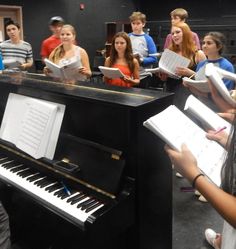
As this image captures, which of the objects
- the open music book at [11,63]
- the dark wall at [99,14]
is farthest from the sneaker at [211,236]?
the dark wall at [99,14]

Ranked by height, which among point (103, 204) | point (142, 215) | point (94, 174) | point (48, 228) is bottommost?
point (48, 228)

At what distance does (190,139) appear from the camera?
1.34 m

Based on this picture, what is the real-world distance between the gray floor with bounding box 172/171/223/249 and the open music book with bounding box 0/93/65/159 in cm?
126

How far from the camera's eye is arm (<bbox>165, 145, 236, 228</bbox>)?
3.34ft

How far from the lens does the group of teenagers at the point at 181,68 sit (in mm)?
1073

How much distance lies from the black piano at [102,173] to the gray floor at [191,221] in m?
0.47

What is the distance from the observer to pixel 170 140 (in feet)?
4.05

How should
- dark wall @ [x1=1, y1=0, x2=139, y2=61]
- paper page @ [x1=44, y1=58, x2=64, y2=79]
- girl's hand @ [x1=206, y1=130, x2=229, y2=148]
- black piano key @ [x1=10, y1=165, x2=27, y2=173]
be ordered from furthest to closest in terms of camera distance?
dark wall @ [x1=1, y1=0, x2=139, y2=61] → paper page @ [x1=44, y1=58, x2=64, y2=79] → black piano key @ [x1=10, y1=165, x2=27, y2=173] → girl's hand @ [x1=206, y1=130, x2=229, y2=148]

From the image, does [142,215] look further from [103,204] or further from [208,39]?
[208,39]

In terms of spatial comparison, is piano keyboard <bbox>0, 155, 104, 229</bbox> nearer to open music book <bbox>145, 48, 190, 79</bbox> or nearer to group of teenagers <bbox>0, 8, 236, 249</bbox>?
group of teenagers <bbox>0, 8, 236, 249</bbox>

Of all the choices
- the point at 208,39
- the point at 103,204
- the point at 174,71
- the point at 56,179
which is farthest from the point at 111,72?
the point at 103,204

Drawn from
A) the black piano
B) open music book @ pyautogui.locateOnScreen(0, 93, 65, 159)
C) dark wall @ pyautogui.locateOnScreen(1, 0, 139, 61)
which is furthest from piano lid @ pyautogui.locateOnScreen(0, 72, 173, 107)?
dark wall @ pyautogui.locateOnScreen(1, 0, 139, 61)

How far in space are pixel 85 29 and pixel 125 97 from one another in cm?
803

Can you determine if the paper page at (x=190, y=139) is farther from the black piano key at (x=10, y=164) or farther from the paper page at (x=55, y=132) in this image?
the black piano key at (x=10, y=164)
